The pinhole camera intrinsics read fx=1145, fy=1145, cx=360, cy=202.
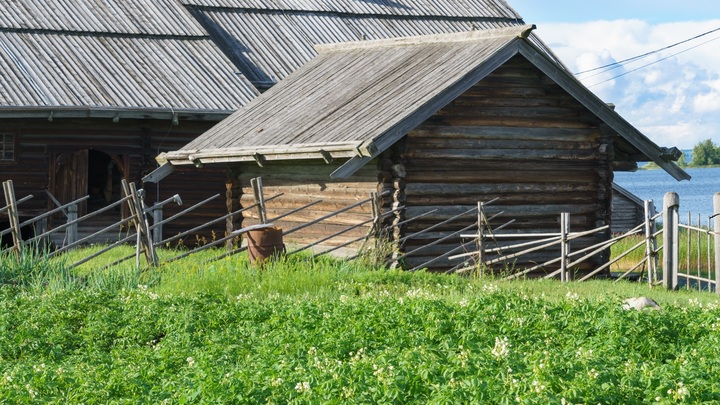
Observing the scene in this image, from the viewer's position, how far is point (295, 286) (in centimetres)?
1395

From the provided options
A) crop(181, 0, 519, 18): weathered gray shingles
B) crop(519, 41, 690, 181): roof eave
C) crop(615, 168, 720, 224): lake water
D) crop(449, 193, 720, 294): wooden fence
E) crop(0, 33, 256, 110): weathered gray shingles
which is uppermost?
crop(181, 0, 519, 18): weathered gray shingles

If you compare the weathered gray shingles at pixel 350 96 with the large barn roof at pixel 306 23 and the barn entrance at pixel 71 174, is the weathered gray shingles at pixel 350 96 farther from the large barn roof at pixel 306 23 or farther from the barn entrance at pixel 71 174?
the large barn roof at pixel 306 23

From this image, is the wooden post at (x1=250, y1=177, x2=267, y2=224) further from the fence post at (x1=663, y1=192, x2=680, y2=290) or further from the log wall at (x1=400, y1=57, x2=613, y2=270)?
the fence post at (x1=663, y1=192, x2=680, y2=290)

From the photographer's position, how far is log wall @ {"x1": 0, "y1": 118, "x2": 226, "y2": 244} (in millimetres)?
22469

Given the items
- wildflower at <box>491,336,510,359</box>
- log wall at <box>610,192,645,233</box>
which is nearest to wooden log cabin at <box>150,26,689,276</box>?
wildflower at <box>491,336,510,359</box>

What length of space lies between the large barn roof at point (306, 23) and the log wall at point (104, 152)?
326 centimetres

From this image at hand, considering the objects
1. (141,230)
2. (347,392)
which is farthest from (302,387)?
(141,230)

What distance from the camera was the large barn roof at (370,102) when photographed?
16.6 m

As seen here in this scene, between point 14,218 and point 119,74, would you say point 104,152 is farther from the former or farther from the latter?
point 14,218

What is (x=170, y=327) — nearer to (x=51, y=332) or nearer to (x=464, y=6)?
(x=51, y=332)

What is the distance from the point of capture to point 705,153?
125 metres

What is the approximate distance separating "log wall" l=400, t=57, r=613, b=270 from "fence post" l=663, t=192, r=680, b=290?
10.1ft

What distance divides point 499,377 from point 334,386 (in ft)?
3.59

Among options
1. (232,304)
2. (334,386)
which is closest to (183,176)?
(232,304)
